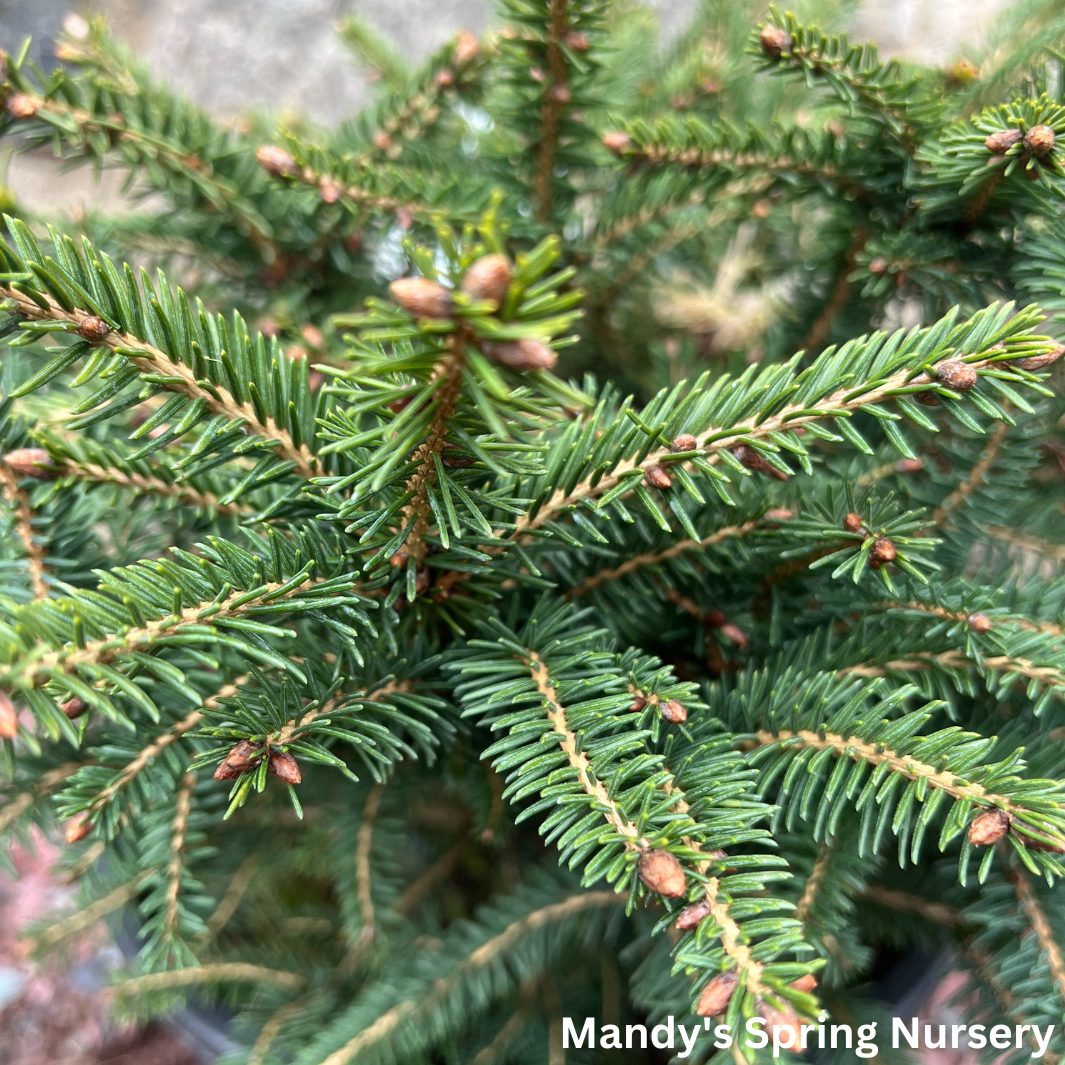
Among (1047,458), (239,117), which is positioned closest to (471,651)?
(1047,458)

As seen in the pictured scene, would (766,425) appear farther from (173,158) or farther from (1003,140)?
(173,158)

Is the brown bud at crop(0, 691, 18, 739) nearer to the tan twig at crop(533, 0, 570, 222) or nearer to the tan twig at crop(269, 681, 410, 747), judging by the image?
the tan twig at crop(269, 681, 410, 747)

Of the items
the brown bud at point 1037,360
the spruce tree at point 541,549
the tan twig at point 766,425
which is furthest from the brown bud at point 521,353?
the brown bud at point 1037,360

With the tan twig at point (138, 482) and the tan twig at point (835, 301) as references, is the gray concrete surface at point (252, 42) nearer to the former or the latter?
the tan twig at point (835, 301)

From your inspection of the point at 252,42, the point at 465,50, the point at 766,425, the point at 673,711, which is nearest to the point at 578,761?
the point at 673,711

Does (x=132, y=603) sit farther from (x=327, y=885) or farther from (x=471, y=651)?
(x=327, y=885)
